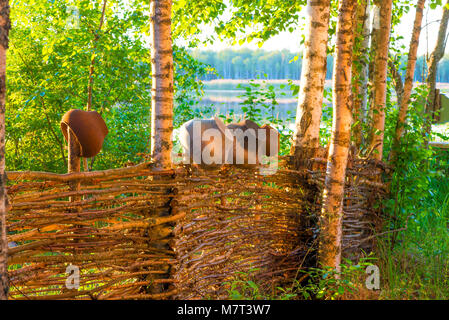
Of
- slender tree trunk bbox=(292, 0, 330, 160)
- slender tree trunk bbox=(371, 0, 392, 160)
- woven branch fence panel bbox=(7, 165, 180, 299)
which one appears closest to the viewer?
woven branch fence panel bbox=(7, 165, 180, 299)

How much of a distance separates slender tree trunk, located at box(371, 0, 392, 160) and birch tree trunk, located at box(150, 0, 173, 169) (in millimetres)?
2719

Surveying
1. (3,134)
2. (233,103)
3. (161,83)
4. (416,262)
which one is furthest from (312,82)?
(233,103)

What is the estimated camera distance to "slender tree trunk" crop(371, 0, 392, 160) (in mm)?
5195

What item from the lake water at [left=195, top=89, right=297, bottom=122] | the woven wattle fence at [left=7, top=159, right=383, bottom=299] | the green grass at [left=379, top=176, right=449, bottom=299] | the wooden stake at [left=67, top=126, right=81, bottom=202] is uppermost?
the lake water at [left=195, top=89, right=297, bottom=122]

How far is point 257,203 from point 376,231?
1.54 metres

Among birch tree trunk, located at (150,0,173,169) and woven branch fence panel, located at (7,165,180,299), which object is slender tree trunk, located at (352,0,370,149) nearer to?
birch tree trunk, located at (150,0,173,169)

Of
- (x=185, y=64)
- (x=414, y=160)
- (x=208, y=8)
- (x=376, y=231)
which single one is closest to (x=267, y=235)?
(x=376, y=231)

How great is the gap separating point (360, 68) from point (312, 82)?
1.04m

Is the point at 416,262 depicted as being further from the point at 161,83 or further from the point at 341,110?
the point at 161,83

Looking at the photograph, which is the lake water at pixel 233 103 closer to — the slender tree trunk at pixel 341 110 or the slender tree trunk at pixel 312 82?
the slender tree trunk at pixel 312 82

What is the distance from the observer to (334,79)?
3.88 m

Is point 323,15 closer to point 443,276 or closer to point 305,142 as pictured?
point 305,142

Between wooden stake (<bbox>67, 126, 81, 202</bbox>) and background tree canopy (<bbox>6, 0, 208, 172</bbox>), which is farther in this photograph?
background tree canopy (<bbox>6, 0, 208, 172</bbox>)

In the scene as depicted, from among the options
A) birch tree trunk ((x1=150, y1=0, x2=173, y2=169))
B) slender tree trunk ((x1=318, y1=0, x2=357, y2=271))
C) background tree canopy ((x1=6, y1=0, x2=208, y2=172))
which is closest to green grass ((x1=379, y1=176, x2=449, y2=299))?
slender tree trunk ((x1=318, y1=0, x2=357, y2=271))
